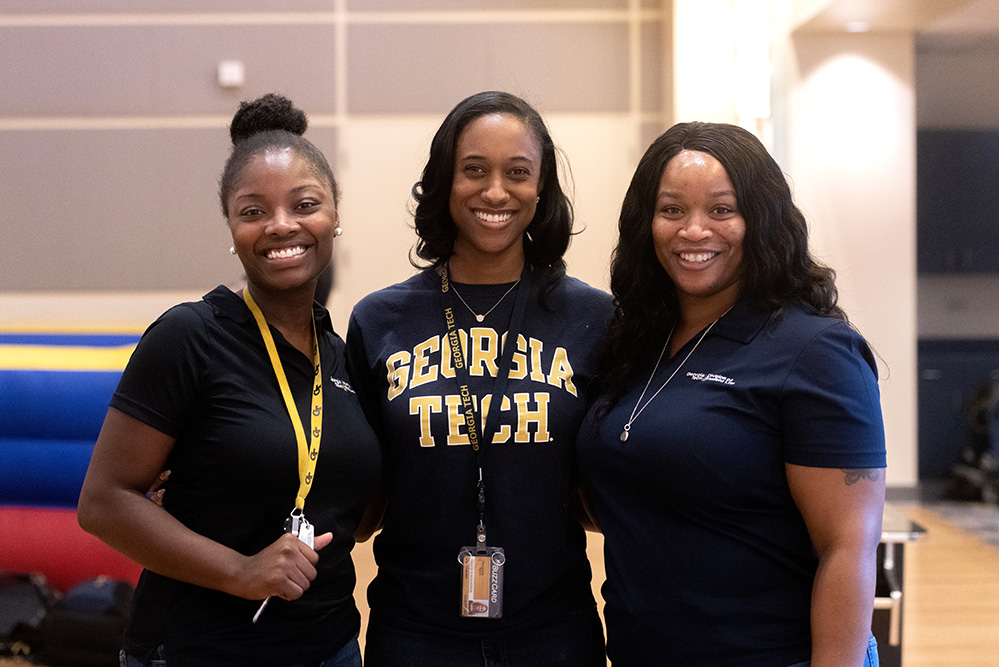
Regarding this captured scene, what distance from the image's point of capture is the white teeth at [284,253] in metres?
1.64

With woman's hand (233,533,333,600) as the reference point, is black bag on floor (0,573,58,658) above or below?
below

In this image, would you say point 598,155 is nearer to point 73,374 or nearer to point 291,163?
point 73,374

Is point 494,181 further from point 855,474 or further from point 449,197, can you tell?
point 855,474

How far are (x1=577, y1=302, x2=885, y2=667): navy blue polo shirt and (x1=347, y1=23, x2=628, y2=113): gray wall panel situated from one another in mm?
5217

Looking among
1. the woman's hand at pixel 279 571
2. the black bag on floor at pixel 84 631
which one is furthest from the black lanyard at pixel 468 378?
the black bag on floor at pixel 84 631

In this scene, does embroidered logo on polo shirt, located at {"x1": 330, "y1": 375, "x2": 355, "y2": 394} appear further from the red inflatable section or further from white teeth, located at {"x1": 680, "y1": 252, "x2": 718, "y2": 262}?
the red inflatable section

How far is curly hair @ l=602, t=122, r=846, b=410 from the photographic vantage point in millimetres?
1614

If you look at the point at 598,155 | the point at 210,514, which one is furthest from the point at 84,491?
the point at 598,155

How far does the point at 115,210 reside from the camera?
6.49m

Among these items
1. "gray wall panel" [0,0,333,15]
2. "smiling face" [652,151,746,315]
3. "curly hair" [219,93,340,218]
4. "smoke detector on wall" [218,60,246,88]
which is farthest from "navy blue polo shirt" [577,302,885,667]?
"gray wall panel" [0,0,333,15]

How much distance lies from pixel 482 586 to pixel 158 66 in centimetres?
582

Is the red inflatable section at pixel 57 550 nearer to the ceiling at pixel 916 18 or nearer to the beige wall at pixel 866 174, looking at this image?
the beige wall at pixel 866 174

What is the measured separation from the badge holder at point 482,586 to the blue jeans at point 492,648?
0.04m

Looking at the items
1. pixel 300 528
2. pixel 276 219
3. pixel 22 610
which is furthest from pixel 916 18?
pixel 22 610
